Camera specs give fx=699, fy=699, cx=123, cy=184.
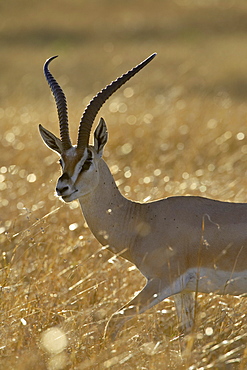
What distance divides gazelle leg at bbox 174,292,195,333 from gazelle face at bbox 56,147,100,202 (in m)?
1.26

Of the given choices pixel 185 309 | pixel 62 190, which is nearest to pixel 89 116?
pixel 62 190

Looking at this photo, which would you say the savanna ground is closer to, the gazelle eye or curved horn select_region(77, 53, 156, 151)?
the gazelle eye

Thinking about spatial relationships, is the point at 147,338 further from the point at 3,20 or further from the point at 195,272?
the point at 3,20

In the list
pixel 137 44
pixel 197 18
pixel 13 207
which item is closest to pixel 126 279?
pixel 13 207

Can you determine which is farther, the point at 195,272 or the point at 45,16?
the point at 45,16

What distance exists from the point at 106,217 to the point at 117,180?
400 centimetres

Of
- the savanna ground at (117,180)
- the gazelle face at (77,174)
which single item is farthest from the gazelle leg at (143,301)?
the gazelle face at (77,174)

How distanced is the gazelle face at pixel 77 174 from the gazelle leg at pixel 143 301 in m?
0.94

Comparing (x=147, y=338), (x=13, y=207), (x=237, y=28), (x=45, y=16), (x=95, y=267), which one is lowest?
(x=147, y=338)

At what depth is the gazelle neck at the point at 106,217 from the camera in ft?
19.6

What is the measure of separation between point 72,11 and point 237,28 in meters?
11.2

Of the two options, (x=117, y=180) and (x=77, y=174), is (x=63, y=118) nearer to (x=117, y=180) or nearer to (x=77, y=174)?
(x=77, y=174)

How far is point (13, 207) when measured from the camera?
29.6ft

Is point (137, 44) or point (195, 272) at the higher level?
point (137, 44)
